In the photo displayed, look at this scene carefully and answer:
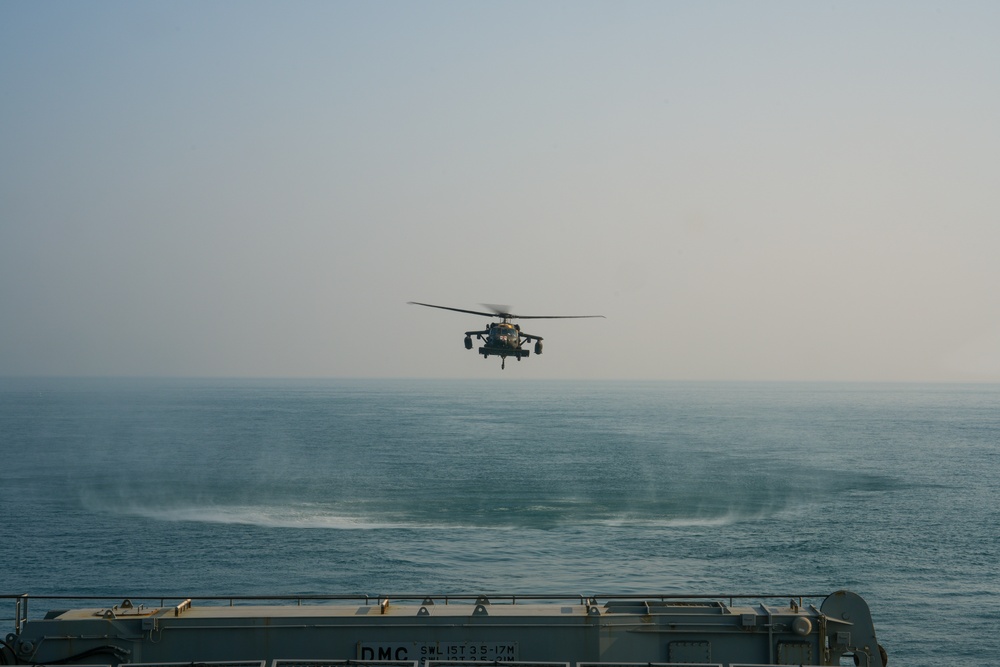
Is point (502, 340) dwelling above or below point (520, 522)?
above

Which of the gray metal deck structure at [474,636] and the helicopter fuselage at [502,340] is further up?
the helicopter fuselage at [502,340]

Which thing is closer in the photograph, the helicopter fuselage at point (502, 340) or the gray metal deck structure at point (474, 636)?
the gray metal deck structure at point (474, 636)

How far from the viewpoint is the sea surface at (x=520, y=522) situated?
56.7m

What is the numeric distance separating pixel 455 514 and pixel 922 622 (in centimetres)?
4012

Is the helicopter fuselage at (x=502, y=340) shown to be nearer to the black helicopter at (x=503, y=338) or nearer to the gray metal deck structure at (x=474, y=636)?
the black helicopter at (x=503, y=338)

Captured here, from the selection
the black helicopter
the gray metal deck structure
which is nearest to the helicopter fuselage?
the black helicopter

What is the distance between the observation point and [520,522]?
3051 inches

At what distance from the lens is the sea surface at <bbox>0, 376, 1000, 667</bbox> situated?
56.7m

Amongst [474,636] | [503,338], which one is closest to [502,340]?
A: [503,338]

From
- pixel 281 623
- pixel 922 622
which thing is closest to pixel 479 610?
pixel 281 623

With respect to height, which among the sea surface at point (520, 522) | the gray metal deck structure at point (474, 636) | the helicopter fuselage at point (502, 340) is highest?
the helicopter fuselage at point (502, 340)

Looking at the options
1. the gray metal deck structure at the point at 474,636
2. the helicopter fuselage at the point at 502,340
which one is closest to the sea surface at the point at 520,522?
the helicopter fuselage at the point at 502,340

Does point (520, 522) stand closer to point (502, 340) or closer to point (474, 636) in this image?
point (502, 340)

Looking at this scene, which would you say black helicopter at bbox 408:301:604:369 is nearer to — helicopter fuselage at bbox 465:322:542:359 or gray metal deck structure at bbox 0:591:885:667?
helicopter fuselage at bbox 465:322:542:359
